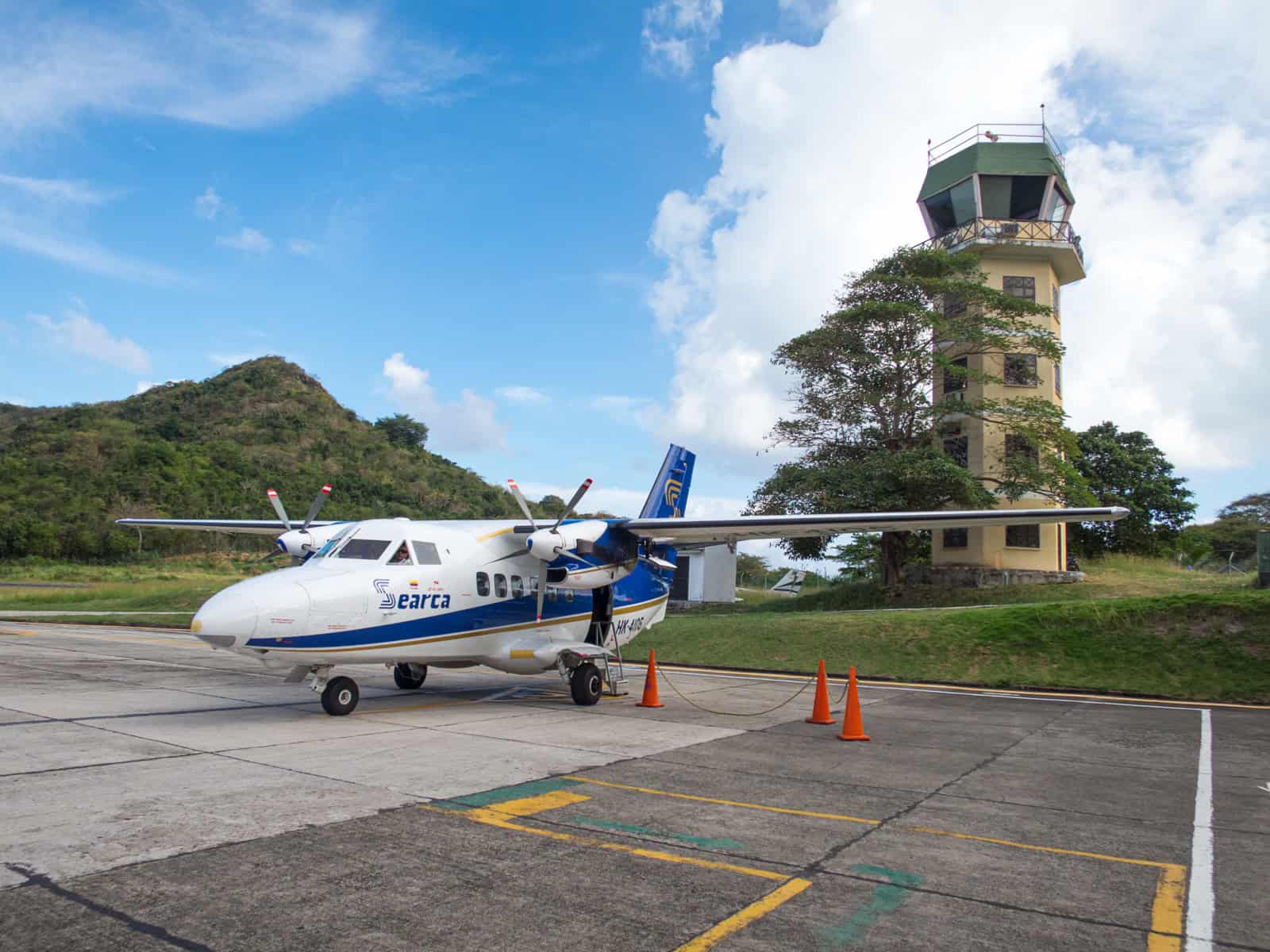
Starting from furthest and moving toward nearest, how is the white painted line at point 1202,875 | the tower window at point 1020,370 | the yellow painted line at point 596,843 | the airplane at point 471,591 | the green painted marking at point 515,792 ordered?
the tower window at point 1020,370 < the airplane at point 471,591 < the green painted marking at point 515,792 < the yellow painted line at point 596,843 < the white painted line at point 1202,875

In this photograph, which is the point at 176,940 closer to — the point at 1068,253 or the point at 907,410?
the point at 907,410

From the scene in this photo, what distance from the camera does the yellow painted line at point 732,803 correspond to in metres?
6.37

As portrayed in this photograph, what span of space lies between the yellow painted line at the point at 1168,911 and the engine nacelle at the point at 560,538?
30.0ft

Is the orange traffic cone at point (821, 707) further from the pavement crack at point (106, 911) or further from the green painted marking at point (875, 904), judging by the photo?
the pavement crack at point (106, 911)

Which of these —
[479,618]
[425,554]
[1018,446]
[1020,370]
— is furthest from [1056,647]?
[1020,370]

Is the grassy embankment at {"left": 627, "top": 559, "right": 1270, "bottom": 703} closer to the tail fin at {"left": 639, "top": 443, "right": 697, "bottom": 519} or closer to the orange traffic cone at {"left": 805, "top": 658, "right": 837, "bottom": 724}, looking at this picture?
the tail fin at {"left": 639, "top": 443, "right": 697, "bottom": 519}

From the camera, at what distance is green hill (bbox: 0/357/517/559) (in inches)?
2562

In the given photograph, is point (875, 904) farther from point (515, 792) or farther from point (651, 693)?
point (651, 693)

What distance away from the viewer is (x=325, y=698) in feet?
35.8

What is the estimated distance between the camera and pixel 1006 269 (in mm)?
36375

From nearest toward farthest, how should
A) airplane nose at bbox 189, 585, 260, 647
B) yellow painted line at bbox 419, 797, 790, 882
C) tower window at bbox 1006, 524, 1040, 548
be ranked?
yellow painted line at bbox 419, 797, 790, 882, airplane nose at bbox 189, 585, 260, 647, tower window at bbox 1006, 524, 1040, 548

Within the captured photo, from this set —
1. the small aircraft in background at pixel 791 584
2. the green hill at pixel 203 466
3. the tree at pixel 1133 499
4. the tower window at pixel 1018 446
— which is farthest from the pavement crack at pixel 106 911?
the green hill at pixel 203 466

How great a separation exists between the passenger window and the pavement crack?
7.25m

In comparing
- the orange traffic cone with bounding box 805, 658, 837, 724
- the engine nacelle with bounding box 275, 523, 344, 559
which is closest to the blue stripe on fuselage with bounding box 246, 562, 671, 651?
the engine nacelle with bounding box 275, 523, 344, 559
